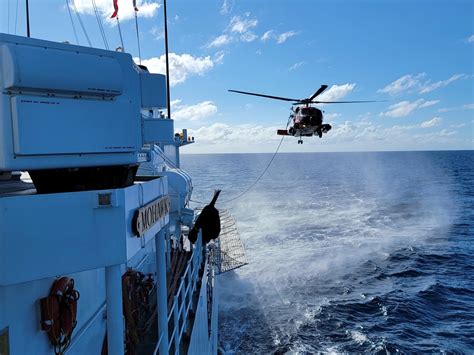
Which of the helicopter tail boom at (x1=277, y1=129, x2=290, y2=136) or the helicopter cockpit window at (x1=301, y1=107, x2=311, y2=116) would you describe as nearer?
the helicopter cockpit window at (x1=301, y1=107, x2=311, y2=116)

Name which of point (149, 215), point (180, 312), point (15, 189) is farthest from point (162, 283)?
point (15, 189)

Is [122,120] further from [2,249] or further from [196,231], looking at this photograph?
[196,231]

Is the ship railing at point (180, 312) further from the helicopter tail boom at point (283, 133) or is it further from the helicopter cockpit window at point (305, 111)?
the helicopter tail boom at point (283, 133)

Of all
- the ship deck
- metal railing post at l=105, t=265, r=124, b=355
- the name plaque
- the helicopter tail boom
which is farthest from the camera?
the helicopter tail boom

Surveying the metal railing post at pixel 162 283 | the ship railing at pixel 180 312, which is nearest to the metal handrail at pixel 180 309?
the ship railing at pixel 180 312

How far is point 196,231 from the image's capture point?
39.1 ft

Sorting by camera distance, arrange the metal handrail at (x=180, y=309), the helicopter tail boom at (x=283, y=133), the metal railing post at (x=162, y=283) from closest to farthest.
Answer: the metal railing post at (x=162, y=283) → the metal handrail at (x=180, y=309) → the helicopter tail boom at (x=283, y=133)

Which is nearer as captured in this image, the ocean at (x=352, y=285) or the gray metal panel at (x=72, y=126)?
the gray metal panel at (x=72, y=126)

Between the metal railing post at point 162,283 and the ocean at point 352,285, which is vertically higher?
the metal railing post at point 162,283

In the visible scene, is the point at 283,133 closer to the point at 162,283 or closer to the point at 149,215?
the point at 162,283

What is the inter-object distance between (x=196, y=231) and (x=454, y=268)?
66.9 ft

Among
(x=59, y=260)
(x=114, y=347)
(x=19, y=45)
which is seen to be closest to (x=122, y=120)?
(x=19, y=45)

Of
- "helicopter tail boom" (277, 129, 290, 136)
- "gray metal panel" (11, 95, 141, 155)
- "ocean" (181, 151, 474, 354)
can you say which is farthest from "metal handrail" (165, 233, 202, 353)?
"helicopter tail boom" (277, 129, 290, 136)

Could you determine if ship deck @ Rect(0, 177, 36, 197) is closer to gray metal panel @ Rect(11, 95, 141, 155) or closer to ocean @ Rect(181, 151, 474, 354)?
gray metal panel @ Rect(11, 95, 141, 155)
